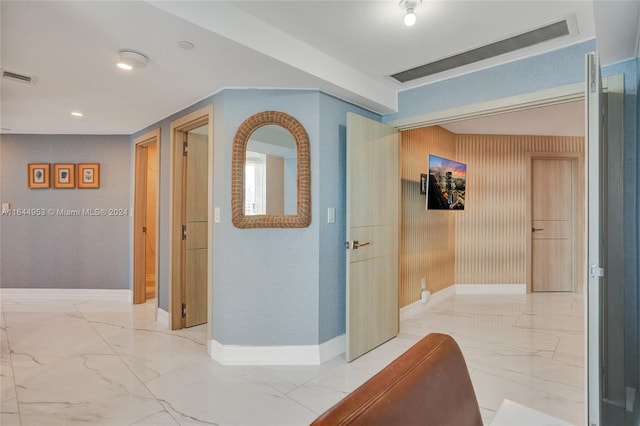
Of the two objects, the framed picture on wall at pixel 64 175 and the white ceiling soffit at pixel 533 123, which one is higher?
the white ceiling soffit at pixel 533 123

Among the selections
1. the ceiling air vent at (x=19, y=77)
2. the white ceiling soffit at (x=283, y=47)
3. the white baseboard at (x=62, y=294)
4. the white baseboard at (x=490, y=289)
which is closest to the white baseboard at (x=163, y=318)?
the white baseboard at (x=62, y=294)

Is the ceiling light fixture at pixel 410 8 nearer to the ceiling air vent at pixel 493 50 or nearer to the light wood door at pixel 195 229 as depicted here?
the ceiling air vent at pixel 493 50

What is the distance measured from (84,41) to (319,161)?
1.66 meters

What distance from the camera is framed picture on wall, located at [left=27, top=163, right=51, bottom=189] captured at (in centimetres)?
459

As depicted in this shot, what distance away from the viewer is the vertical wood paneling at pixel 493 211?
5102 mm

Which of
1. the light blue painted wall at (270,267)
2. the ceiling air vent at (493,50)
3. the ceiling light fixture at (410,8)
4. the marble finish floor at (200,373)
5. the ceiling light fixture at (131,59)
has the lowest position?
the marble finish floor at (200,373)

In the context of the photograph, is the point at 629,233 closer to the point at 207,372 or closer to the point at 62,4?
the point at 207,372

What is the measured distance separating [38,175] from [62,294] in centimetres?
162

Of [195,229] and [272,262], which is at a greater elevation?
[195,229]

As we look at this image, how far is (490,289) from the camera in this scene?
200 inches

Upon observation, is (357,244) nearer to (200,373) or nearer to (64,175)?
(200,373)

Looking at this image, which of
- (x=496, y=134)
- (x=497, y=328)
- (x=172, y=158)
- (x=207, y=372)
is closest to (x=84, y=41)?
(x=172, y=158)

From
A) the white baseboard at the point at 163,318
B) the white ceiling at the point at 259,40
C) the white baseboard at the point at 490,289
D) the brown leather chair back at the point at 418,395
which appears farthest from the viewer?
the white baseboard at the point at 490,289

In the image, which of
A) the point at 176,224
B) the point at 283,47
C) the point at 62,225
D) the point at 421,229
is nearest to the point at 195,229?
the point at 176,224
